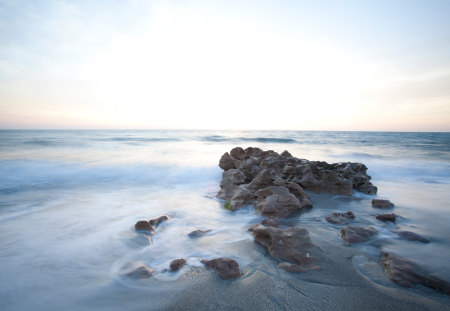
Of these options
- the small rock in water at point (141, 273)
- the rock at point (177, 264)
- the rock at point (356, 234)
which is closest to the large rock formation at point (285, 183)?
the rock at point (356, 234)

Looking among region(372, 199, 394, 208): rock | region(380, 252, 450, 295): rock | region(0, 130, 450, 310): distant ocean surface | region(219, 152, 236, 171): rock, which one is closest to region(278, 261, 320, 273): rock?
region(0, 130, 450, 310): distant ocean surface

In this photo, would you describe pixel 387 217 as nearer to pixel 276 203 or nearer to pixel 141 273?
pixel 276 203

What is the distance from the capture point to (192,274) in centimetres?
233

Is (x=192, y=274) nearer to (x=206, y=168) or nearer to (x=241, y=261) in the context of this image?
(x=241, y=261)

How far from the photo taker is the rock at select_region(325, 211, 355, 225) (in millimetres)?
3566

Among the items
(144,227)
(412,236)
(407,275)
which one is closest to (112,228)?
(144,227)

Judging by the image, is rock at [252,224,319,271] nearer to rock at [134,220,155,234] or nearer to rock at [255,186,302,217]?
rock at [255,186,302,217]

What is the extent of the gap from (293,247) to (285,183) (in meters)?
2.42

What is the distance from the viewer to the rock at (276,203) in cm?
393

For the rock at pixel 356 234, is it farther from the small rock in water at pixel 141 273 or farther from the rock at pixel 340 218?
the small rock in water at pixel 141 273

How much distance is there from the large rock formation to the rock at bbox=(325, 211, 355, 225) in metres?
0.58

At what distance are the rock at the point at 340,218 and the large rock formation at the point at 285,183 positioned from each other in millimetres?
578

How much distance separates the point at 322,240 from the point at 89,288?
8.59 feet

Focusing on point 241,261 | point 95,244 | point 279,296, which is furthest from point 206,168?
point 279,296
